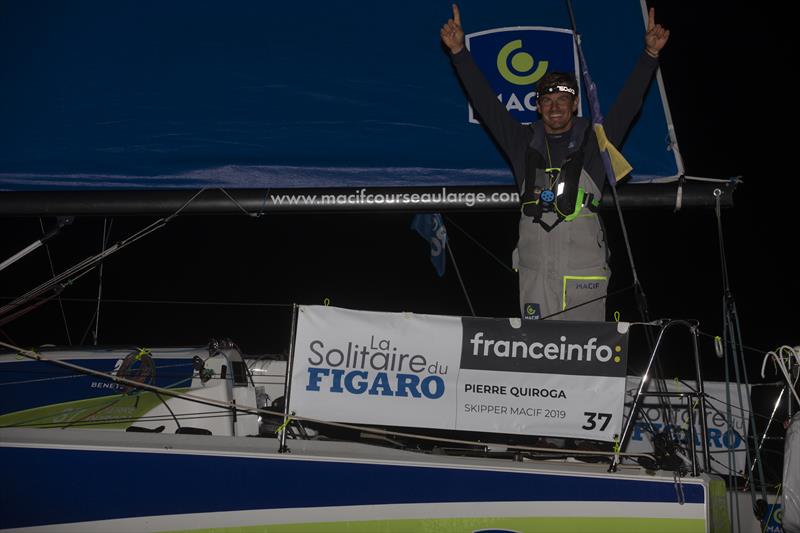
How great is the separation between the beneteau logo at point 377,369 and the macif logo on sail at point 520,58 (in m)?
1.45

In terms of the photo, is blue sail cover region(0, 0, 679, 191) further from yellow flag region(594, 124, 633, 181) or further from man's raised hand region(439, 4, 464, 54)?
yellow flag region(594, 124, 633, 181)

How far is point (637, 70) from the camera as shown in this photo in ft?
11.5

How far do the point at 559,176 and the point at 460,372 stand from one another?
37.2 inches

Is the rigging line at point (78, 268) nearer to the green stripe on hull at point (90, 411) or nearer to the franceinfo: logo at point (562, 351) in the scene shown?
the green stripe on hull at point (90, 411)

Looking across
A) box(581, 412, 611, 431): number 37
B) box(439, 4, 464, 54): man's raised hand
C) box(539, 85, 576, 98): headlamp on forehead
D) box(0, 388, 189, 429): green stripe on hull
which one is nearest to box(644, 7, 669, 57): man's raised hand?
box(539, 85, 576, 98): headlamp on forehead

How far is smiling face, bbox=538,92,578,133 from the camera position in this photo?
3518mm

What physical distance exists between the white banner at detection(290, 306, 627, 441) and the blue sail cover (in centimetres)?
99

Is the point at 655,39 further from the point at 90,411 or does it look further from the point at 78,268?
the point at 90,411

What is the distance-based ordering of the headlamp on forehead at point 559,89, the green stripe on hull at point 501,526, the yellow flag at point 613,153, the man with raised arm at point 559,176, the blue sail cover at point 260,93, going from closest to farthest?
the green stripe on hull at point 501,526 < the yellow flag at point 613,153 < the man with raised arm at point 559,176 < the headlamp on forehead at point 559,89 < the blue sail cover at point 260,93

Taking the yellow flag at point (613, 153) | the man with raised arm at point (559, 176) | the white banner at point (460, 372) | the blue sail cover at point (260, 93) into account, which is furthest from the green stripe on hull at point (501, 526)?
the blue sail cover at point (260, 93)

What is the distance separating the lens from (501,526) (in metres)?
2.79

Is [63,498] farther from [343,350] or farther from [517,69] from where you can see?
[517,69]

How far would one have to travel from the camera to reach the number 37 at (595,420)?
2.89 m

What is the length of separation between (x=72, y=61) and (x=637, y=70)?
252 cm
